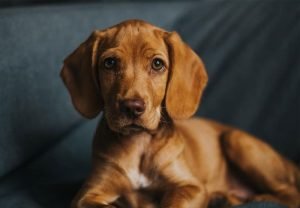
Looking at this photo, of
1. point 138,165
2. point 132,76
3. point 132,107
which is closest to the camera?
point 132,107

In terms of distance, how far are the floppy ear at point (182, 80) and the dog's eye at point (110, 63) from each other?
0.89 ft

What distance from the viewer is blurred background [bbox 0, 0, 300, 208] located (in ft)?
9.57

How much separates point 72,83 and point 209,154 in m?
0.93

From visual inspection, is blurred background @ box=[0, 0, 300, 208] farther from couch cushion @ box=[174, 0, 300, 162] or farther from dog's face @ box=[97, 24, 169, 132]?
dog's face @ box=[97, 24, 169, 132]

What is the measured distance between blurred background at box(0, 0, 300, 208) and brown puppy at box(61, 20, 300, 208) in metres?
0.38

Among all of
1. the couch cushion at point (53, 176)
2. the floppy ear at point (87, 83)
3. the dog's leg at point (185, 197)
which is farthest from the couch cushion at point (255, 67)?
the floppy ear at point (87, 83)

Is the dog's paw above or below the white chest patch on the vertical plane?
below

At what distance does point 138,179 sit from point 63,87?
104cm

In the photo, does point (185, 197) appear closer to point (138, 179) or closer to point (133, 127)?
point (138, 179)

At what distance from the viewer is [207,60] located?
3.86 meters

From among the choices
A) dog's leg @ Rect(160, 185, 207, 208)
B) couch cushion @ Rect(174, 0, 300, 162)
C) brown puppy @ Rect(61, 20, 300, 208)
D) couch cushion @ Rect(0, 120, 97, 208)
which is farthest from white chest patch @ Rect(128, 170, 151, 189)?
couch cushion @ Rect(174, 0, 300, 162)

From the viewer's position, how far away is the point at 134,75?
2.38 meters

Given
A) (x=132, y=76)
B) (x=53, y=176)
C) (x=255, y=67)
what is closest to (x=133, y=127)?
(x=132, y=76)

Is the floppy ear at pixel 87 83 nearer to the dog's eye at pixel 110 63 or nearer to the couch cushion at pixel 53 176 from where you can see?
the dog's eye at pixel 110 63
